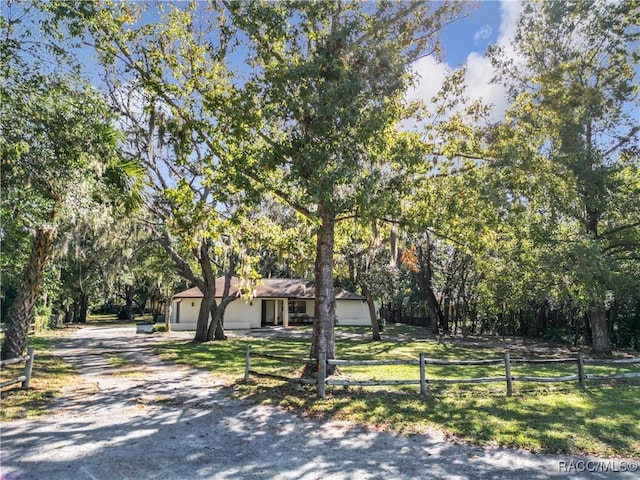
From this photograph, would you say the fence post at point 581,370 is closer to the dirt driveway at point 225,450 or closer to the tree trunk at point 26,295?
the dirt driveway at point 225,450

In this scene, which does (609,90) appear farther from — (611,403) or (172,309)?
(172,309)

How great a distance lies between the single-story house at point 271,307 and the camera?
30875 mm

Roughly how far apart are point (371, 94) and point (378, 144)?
1181 mm

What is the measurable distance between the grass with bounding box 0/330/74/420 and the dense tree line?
0.98 m

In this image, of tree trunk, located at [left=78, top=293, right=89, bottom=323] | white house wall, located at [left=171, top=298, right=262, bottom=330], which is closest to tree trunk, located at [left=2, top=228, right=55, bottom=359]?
white house wall, located at [left=171, top=298, right=262, bottom=330]

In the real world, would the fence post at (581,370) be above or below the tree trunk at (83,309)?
below

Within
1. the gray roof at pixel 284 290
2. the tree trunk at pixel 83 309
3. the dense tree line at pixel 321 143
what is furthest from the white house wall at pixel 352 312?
the tree trunk at pixel 83 309

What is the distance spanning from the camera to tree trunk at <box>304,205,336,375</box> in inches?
404

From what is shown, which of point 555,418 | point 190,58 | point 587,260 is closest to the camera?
point 555,418

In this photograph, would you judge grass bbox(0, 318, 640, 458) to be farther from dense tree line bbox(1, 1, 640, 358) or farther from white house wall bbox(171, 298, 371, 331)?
white house wall bbox(171, 298, 371, 331)

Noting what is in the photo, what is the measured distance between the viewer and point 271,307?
3547cm

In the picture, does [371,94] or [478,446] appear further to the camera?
[371,94]

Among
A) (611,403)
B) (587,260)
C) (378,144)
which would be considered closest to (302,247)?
(378,144)

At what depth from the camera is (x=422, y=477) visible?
5012mm
